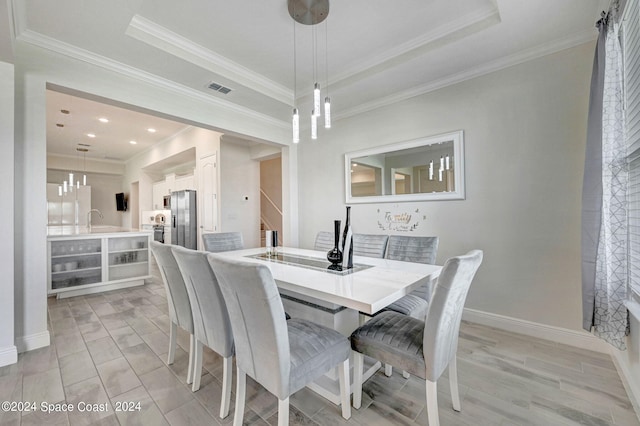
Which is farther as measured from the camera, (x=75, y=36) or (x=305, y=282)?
(x=75, y=36)

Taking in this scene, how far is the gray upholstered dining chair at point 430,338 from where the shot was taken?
1.24 metres

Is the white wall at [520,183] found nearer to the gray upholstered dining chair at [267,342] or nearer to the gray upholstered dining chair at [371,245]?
the gray upholstered dining chair at [371,245]

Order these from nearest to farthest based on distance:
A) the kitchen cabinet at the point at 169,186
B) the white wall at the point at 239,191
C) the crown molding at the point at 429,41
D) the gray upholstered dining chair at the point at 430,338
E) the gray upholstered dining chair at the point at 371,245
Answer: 1. the gray upholstered dining chair at the point at 430,338
2. the crown molding at the point at 429,41
3. the gray upholstered dining chair at the point at 371,245
4. the white wall at the point at 239,191
5. the kitchen cabinet at the point at 169,186

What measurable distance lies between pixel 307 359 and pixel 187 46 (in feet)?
9.58

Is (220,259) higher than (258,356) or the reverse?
higher

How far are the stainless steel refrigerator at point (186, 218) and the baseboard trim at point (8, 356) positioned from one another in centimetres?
344

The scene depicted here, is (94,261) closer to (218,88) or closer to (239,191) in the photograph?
(239,191)

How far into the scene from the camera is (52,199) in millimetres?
7355

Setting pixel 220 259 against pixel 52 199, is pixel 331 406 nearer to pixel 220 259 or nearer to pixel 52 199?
pixel 220 259

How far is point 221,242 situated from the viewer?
303 cm

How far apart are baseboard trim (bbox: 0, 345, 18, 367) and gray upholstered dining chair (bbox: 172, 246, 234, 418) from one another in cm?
173

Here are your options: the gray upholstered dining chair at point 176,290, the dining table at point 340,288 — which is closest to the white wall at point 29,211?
the gray upholstered dining chair at point 176,290

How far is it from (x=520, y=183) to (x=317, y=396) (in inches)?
101

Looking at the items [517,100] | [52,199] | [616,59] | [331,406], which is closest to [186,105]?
[331,406]
